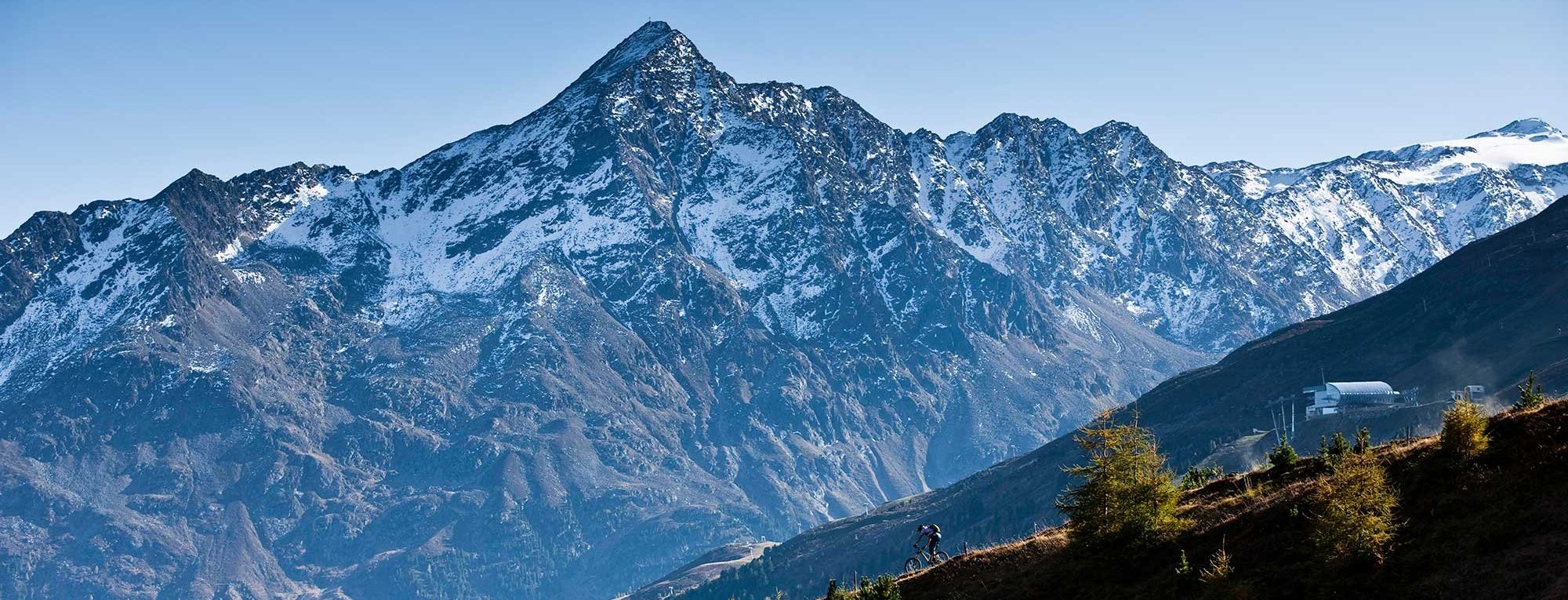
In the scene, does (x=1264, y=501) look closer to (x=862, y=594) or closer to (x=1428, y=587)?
(x=1428, y=587)

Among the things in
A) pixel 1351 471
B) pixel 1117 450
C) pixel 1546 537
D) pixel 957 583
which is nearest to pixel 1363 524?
pixel 1351 471

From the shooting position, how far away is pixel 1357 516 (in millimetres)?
51344

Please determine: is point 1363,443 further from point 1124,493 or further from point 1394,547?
point 1124,493

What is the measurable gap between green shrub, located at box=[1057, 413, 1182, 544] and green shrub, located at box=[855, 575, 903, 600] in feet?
23.8

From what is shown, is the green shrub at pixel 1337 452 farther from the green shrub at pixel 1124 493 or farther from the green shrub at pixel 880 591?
the green shrub at pixel 880 591

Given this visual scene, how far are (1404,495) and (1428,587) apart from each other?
Answer: 5465mm

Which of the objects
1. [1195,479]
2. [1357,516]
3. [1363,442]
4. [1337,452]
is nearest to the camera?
[1357,516]

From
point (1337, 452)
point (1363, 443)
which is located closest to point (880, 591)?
point (1337, 452)

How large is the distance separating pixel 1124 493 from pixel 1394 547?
33.2 feet

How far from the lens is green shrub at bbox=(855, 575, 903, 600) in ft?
202

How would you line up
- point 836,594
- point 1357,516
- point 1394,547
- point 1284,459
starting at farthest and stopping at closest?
point 836,594, point 1284,459, point 1394,547, point 1357,516

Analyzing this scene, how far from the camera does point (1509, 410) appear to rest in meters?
58.2

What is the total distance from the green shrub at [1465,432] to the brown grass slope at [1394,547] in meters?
0.35

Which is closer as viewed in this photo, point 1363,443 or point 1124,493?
point 1363,443
